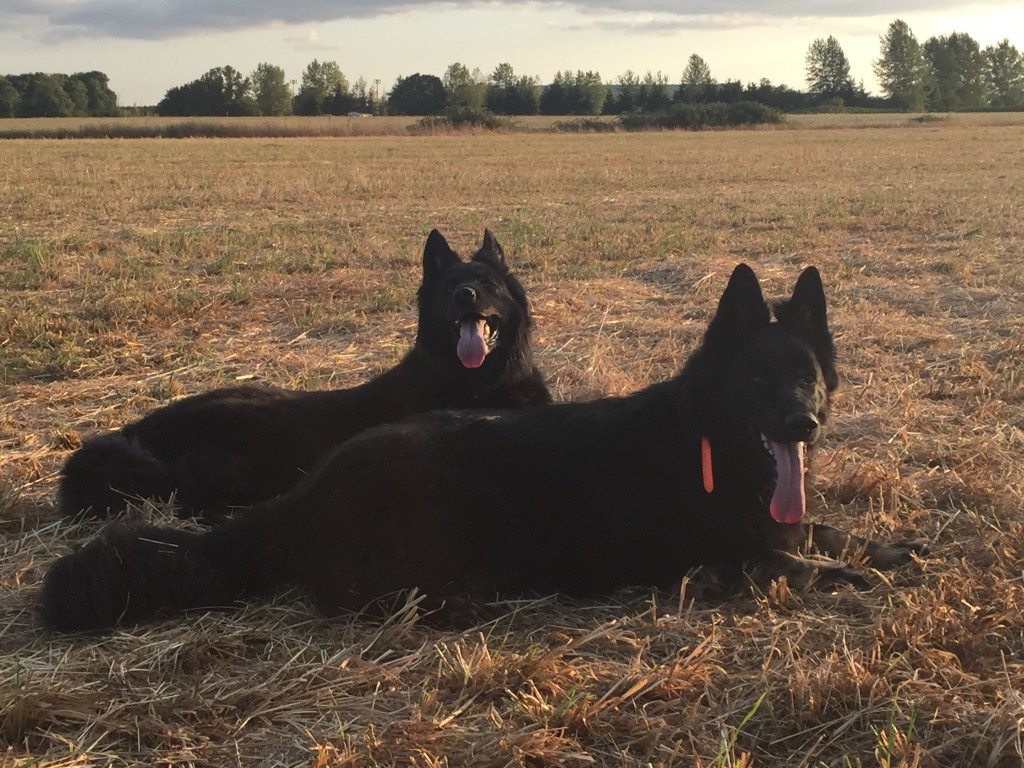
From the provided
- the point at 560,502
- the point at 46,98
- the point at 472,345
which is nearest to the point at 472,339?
the point at 472,345

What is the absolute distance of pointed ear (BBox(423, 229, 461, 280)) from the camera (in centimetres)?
581

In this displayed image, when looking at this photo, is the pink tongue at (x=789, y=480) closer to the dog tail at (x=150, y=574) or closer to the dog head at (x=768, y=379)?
the dog head at (x=768, y=379)

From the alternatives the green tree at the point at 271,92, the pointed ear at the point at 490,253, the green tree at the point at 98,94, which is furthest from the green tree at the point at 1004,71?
the pointed ear at the point at 490,253

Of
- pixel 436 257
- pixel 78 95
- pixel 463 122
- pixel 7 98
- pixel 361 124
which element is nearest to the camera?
pixel 436 257

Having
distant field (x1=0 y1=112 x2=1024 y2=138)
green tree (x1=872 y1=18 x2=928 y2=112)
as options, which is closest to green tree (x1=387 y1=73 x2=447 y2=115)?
distant field (x1=0 y1=112 x2=1024 y2=138)

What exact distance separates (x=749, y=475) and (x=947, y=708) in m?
1.22

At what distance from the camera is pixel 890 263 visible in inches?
428

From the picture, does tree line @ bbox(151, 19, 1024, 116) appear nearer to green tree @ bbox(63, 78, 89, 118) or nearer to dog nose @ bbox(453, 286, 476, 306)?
green tree @ bbox(63, 78, 89, 118)

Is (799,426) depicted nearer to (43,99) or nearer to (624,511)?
(624,511)

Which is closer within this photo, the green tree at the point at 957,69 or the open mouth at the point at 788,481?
the open mouth at the point at 788,481

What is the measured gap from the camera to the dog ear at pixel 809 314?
3.71 m

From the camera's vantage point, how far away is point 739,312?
362cm

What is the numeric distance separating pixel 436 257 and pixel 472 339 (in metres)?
0.72

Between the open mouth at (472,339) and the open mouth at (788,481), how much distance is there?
2270 millimetres
